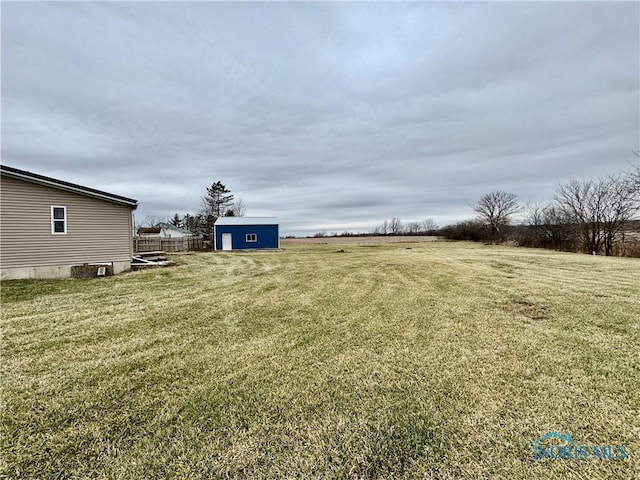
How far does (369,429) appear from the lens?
2.23 metres

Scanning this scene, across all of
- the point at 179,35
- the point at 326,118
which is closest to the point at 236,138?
the point at 326,118

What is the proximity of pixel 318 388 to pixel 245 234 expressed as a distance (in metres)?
24.9

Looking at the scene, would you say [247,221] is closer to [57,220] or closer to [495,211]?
[57,220]

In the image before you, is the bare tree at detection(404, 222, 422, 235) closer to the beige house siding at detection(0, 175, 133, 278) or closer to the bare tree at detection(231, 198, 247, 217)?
Answer: the bare tree at detection(231, 198, 247, 217)

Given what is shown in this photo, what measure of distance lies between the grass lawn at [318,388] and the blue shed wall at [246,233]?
20.6 m

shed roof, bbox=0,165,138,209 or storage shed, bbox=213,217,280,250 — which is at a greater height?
shed roof, bbox=0,165,138,209

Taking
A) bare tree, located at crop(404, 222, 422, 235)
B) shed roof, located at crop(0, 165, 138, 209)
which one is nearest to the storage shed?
shed roof, located at crop(0, 165, 138, 209)

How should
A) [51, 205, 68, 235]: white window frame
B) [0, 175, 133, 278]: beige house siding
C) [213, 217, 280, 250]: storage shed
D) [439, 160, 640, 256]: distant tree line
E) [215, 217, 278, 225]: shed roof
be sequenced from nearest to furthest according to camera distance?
[0, 175, 133, 278]: beige house siding, [51, 205, 68, 235]: white window frame, [439, 160, 640, 256]: distant tree line, [213, 217, 280, 250]: storage shed, [215, 217, 278, 225]: shed roof

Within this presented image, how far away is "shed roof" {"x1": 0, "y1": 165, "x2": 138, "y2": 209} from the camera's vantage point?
28.9 ft

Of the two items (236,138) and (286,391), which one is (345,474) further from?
(236,138)

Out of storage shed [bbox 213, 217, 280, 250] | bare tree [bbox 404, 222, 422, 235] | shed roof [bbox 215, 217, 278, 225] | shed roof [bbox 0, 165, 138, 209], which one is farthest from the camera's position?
bare tree [bbox 404, 222, 422, 235]

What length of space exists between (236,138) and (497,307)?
78.8 feet

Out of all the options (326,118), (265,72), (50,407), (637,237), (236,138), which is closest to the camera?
(50,407)

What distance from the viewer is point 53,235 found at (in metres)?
9.72
